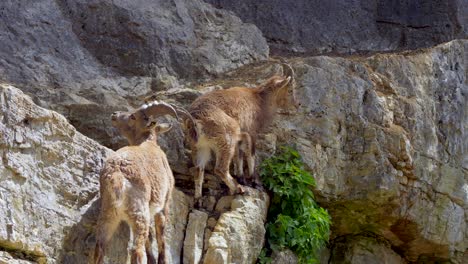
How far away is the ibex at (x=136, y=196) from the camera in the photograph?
835 cm

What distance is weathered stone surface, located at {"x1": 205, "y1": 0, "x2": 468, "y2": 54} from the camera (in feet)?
53.8

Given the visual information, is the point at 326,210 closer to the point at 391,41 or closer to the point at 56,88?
the point at 56,88

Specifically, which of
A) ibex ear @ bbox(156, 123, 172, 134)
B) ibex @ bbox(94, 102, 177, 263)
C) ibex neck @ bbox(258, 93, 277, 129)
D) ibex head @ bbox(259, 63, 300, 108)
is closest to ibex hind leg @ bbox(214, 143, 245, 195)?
ibex ear @ bbox(156, 123, 172, 134)

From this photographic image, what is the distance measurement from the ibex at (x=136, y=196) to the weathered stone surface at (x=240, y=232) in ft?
3.24

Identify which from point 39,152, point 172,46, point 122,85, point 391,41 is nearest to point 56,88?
point 122,85

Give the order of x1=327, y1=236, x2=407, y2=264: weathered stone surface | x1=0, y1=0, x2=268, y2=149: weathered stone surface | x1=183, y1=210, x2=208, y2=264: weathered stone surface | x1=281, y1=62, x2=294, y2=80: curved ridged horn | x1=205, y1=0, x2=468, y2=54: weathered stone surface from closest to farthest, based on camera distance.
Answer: x1=183, y1=210, x2=208, y2=264: weathered stone surface → x1=0, y1=0, x2=268, y2=149: weathered stone surface → x1=281, y1=62, x2=294, y2=80: curved ridged horn → x1=327, y1=236, x2=407, y2=264: weathered stone surface → x1=205, y1=0, x2=468, y2=54: weathered stone surface

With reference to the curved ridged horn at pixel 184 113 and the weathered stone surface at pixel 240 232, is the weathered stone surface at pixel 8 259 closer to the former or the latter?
the weathered stone surface at pixel 240 232

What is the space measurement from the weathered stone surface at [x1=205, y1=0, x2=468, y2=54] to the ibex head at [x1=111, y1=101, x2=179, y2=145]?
19.9 ft

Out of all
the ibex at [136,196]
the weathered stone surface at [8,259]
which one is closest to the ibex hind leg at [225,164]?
the ibex at [136,196]

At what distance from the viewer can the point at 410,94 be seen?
44.6 ft

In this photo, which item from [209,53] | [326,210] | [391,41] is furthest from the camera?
[391,41]

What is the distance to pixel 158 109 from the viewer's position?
10188 mm

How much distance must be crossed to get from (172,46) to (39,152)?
5.29 metres

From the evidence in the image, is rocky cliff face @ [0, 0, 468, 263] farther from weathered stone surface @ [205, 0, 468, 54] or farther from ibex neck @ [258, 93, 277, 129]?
weathered stone surface @ [205, 0, 468, 54]
